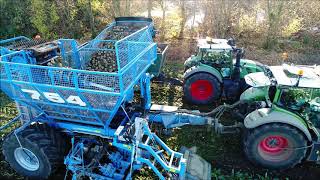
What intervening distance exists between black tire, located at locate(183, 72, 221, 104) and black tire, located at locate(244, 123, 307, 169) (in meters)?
2.22

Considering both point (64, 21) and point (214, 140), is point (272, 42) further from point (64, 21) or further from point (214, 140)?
point (64, 21)

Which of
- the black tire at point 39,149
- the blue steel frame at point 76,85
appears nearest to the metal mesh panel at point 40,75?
the blue steel frame at point 76,85

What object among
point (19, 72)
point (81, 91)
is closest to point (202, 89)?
point (81, 91)

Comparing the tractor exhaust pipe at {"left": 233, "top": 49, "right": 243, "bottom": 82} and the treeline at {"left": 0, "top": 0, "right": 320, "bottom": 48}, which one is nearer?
the tractor exhaust pipe at {"left": 233, "top": 49, "right": 243, "bottom": 82}

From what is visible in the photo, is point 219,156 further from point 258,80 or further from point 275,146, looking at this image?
point 258,80

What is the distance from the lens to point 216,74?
7.05 m

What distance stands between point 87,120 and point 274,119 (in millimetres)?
3097

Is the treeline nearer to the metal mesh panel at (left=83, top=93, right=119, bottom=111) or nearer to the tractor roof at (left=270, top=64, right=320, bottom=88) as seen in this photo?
the tractor roof at (left=270, top=64, right=320, bottom=88)

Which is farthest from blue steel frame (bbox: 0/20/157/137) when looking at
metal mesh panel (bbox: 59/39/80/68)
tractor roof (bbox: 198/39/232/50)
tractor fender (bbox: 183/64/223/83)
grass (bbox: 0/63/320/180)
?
tractor roof (bbox: 198/39/232/50)

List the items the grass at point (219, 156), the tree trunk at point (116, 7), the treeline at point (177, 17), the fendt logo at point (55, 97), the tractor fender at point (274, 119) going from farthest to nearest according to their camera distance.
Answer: the tree trunk at point (116, 7) < the treeline at point (177, 17) < the grass at point (219, 156) < the tractor fender at point (274, 119) < the fendt logo at point (55, 97)

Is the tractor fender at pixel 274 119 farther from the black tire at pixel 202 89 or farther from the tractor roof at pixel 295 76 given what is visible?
the black tire at pixel 202 89

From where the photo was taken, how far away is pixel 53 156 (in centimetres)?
467

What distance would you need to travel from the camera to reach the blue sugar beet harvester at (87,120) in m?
4.23

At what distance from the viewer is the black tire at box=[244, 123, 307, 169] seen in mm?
4758
